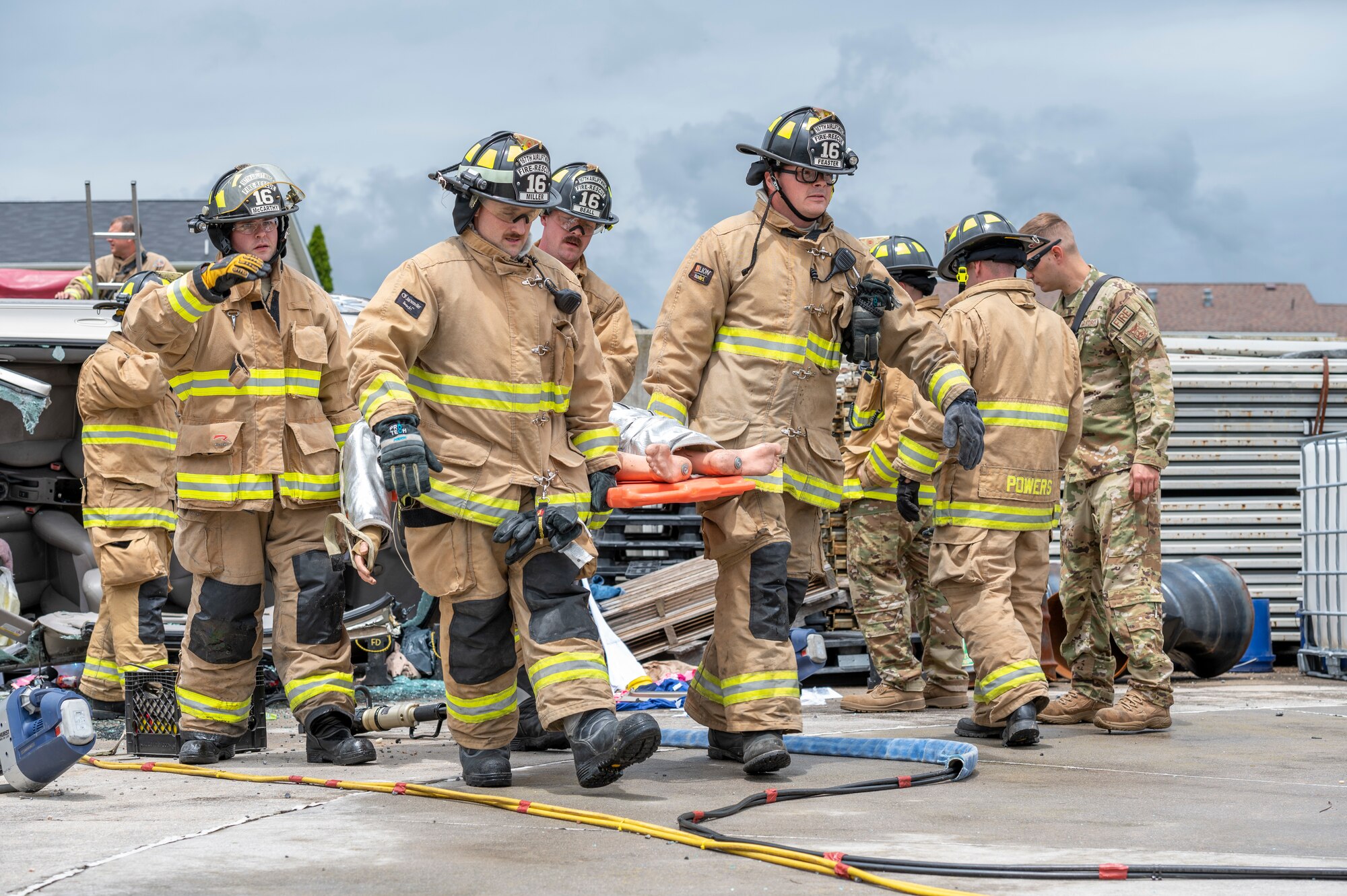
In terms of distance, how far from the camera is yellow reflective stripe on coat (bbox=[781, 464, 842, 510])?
18.2 ft

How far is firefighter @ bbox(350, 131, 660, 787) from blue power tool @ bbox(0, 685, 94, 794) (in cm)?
117

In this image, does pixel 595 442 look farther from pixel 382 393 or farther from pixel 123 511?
pixel 123 511

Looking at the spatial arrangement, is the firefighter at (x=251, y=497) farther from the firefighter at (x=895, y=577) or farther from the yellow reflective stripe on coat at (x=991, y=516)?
the firefighter at (x=895, y=577)

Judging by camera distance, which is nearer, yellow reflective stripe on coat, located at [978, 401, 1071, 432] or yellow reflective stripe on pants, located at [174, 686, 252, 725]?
yellow reflective stripe on pants, located at [174, 686, 252, 725]

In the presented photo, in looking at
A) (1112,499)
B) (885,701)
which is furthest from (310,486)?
(1112,499)

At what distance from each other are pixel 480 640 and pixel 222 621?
4.83 ft

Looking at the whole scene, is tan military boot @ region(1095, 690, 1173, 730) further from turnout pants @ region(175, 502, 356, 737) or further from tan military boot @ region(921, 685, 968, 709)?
turnout pants @ region(175, 502, 356, 737)

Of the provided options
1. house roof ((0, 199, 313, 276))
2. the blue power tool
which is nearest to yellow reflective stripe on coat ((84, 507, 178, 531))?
the blue power tool

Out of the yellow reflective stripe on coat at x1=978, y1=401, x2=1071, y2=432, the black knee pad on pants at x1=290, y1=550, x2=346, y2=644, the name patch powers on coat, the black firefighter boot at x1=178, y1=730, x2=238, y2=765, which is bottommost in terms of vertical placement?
the black firefighter boot at x1=178, y1=730, x2=238, y2=765

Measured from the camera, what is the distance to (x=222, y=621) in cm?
595

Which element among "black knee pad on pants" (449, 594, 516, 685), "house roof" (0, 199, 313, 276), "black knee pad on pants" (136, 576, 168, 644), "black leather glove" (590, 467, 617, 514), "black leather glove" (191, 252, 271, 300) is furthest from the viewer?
"house roof" (0, 199, 313, 276)

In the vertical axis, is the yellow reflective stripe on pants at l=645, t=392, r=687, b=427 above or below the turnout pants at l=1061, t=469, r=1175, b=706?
above

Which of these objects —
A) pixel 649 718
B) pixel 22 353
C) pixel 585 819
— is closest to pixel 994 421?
pixel 649 718

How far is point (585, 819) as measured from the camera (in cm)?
427
